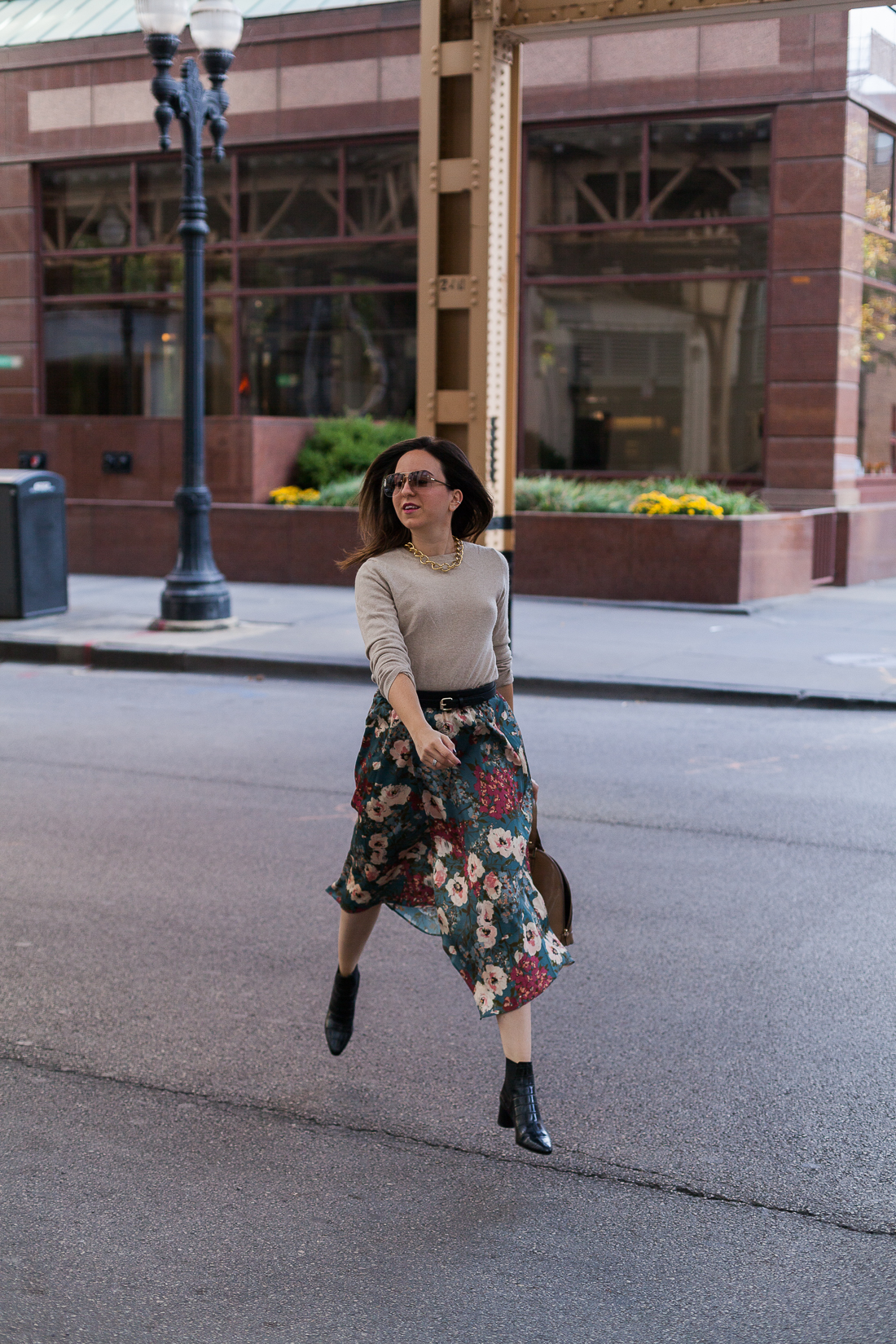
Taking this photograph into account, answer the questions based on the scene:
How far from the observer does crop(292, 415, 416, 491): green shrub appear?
18.7m

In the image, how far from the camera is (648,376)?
18.4 m

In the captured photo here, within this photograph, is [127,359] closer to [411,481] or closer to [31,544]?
[31,544]

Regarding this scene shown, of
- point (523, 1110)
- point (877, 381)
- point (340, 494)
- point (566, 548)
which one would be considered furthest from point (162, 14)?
point (523, 1110)

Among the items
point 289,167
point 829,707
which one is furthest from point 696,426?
point 829,707

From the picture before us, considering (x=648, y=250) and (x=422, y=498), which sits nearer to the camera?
(x=422, y=498)

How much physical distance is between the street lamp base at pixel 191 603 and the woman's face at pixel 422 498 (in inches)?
397

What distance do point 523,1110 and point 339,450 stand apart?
1557 cm

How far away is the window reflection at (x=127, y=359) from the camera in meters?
21.1

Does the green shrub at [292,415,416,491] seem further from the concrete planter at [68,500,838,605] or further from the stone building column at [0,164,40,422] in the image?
the stone building column at [0,164,40,422]

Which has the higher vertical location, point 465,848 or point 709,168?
point 709,168

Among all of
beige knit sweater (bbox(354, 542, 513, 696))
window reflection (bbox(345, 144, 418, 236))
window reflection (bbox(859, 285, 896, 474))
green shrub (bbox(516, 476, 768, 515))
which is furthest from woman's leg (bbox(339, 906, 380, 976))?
window reflection (bbox(345, 144, 418, 236))

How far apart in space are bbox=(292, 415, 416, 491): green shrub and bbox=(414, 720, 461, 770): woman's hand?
14.9m

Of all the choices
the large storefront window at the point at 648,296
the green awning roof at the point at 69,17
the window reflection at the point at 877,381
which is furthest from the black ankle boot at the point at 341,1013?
the green awning roof at the point at 69,17

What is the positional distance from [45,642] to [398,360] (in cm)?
830
